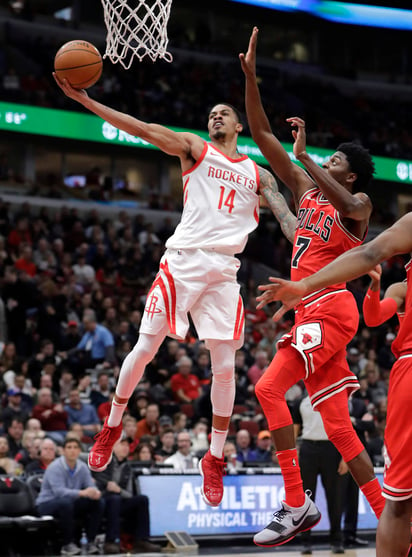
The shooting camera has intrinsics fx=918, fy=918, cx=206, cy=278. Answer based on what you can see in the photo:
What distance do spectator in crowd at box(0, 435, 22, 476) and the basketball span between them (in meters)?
5.83

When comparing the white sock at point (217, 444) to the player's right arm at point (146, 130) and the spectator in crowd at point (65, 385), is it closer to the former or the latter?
the player's right arm at point (146, 130)

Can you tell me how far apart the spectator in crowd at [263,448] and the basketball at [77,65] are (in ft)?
27.0

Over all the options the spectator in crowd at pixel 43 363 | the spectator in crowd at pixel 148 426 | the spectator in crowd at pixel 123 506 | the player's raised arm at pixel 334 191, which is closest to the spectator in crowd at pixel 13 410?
the spectator in crowd at pixel 43 363

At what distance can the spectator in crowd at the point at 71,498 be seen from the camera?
→ 420 inches

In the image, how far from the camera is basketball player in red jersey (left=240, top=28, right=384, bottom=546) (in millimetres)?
6273

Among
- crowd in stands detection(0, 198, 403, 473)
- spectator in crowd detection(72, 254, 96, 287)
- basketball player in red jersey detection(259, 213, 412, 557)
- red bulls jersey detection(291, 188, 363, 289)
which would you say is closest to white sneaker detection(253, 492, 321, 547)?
basketball player in red jersey detection(259, 213, 412, 557)

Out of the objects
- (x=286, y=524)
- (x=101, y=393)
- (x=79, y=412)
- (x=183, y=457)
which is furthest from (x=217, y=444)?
(x=101, y=393)

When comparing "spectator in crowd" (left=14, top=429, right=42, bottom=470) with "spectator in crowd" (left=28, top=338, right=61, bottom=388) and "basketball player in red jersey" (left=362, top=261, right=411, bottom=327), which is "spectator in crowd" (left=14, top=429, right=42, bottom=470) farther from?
"basketball player in red jersey" (left=362, top=261, right=411, bottom=327)

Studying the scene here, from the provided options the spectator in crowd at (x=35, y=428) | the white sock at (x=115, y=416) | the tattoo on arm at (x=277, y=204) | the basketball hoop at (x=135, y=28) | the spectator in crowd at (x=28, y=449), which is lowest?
the spectator in crowd at (x=28, y=449)

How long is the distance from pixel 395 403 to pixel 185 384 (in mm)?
10584

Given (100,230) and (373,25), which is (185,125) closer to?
(100,230)

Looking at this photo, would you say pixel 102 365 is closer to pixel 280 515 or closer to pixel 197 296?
pixel 197 296

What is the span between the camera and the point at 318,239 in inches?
261

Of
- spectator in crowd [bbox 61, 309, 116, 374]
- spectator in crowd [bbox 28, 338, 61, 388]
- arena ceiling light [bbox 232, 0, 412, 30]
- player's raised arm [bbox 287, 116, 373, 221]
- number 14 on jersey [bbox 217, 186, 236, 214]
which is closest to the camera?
player's raised arm [bbox 287, 116, 373, 221]
